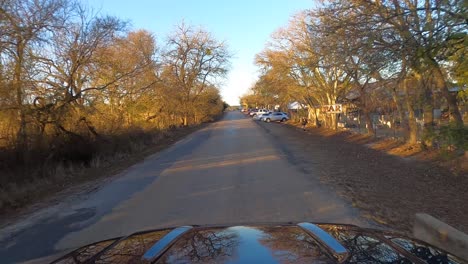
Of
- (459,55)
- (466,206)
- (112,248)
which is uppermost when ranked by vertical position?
(459,55)

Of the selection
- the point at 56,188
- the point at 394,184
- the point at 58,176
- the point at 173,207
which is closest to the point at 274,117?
the point at 58,176

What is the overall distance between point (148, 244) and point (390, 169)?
14.0 metres

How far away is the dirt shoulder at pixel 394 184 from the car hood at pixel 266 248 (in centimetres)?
470

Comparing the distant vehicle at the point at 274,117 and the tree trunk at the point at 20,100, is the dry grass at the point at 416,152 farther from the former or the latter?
the distant vehicle at the point at 274,117

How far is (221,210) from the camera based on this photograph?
8570mm

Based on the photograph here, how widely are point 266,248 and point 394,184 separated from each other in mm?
10491

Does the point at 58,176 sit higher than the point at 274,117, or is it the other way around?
the point at 274,117

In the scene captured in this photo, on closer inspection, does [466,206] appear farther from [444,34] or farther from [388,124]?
[388,124]

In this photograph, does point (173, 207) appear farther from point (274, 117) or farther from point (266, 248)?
point (274, 117)

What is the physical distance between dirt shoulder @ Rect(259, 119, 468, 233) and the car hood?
4703 millimetres

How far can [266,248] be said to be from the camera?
2621 mm

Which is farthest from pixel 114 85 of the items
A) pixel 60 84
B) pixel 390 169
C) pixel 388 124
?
pixel 388 124

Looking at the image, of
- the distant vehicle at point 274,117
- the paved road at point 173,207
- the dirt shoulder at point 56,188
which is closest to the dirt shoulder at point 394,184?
the paved road at point 173,207

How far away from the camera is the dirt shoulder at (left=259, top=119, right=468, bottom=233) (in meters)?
8.50
